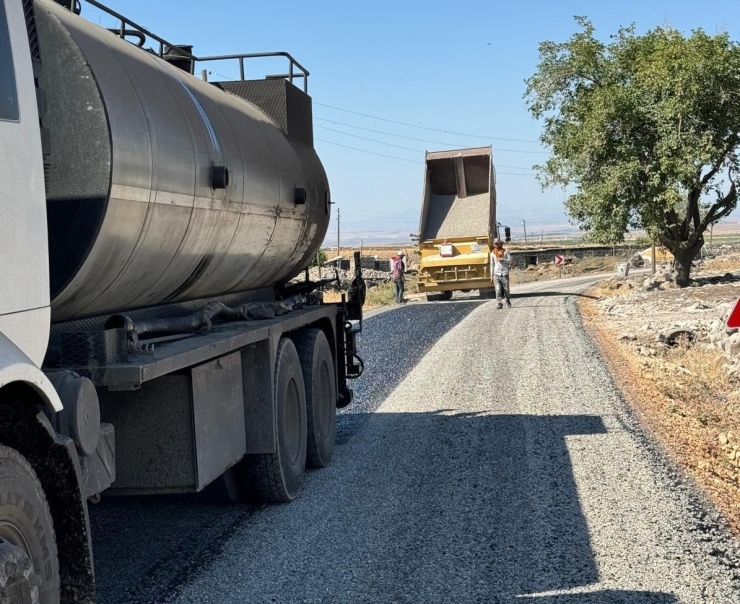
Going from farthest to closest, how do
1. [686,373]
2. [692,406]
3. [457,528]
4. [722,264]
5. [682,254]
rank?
[722,264]
[682,254]
[686,373]
[692,406]
[457,528]

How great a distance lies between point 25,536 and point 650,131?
25474mm

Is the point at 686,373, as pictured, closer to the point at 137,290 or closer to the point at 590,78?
the point at 137,290

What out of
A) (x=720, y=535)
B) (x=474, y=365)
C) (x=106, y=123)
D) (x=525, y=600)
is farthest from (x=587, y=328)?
(x=106, y=123)

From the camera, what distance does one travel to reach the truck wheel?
26.9ft

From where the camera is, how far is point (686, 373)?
13.5 m

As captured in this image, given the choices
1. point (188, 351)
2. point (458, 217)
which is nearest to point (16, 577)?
point (188, 351)

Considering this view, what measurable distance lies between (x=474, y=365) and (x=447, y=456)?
5.84 m

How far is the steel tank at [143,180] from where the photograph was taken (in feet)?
14.2

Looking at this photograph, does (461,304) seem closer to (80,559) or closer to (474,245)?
(474,245)

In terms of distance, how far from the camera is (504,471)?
7871mm

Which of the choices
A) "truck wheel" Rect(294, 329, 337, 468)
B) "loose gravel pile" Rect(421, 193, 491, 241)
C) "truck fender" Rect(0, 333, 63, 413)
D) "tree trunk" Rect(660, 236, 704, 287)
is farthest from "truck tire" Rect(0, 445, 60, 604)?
"tree trunk" Rect(660, 236, 704, 287)

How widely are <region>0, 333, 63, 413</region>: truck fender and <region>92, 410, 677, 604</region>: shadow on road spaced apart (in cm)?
198

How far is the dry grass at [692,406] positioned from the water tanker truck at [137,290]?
314cm

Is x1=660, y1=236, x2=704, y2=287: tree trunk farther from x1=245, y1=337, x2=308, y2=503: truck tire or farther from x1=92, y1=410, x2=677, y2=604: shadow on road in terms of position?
x1=245, y1=337, x2=308, y2=503: truck tire
